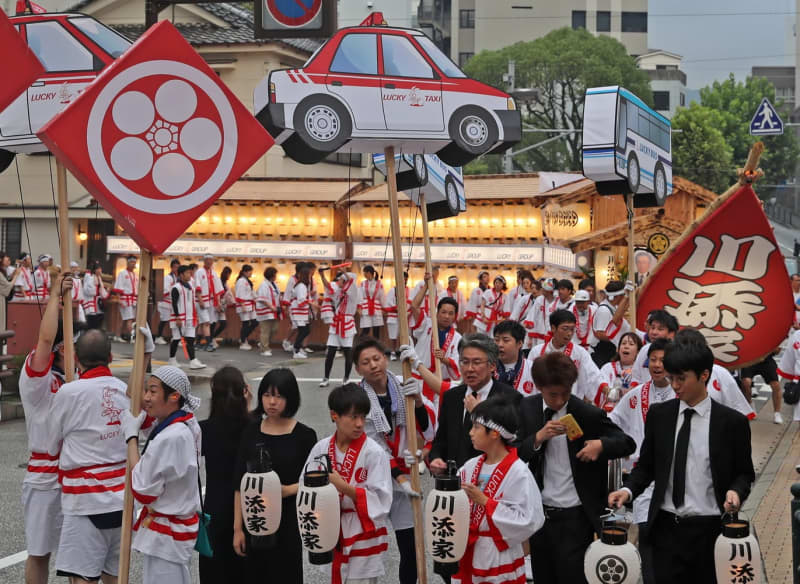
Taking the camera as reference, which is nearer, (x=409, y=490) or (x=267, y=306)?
(x=409, y=490)

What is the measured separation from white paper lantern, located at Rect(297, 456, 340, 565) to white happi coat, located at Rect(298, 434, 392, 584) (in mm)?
277

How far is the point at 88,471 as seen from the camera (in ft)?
19.4

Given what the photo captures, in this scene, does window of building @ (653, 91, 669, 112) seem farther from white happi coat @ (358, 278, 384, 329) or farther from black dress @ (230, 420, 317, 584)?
black dress @ (230, 420, 317, 584)

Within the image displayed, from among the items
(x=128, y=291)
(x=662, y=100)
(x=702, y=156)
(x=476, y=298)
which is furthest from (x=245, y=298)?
(x=662, y=100)

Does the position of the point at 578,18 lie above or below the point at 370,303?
above

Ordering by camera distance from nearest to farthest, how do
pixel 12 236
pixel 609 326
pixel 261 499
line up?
pixel 261 499 → pixel 609 326 → pixel 12 236

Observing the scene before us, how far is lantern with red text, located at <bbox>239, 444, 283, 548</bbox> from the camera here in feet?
17.7

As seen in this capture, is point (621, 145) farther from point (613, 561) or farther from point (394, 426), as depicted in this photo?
point (613, 561)

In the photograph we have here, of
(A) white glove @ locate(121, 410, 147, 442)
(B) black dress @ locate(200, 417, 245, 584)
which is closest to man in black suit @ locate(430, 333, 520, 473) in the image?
(B) black dress @ locate(200, 417, 245, 584)

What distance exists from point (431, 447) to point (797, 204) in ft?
241

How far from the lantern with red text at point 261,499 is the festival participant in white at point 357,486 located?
23 cm

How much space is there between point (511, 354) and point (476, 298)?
1476 cm

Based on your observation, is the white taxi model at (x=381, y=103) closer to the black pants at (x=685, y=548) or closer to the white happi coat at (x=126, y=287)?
the black pants at (x=685, y=548)

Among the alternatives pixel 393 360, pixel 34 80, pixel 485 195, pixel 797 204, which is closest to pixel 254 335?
pixel 393 360
